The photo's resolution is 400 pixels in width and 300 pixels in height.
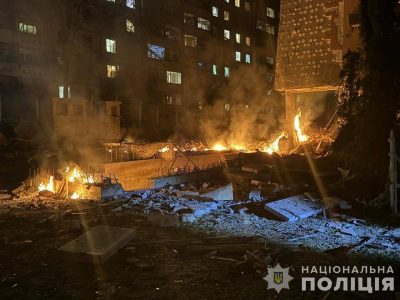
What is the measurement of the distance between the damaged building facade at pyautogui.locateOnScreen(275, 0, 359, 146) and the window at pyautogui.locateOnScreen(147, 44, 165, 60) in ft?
71.4

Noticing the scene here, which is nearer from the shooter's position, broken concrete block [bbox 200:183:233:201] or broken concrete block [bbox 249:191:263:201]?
broken concrete block [bbox 249:191:263:201]

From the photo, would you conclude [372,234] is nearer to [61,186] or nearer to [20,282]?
[20,282]

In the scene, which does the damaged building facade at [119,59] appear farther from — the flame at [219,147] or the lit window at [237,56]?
the flame at [219,147]

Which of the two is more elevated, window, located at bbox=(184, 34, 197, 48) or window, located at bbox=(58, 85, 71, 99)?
window, located at bbox=(184, 34, 197, 48)

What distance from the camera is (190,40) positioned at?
4134 cm

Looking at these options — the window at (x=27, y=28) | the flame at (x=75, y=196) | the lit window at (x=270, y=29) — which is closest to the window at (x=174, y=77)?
the window at (x=27, y=28)

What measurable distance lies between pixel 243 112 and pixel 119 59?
12.0m

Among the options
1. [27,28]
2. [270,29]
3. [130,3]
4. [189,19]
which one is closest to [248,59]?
[270,29]

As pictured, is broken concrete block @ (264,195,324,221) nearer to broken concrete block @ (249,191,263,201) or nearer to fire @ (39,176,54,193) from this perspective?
broken concrete block @ (249,191,263,201)

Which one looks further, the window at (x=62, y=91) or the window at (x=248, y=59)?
the window at (x=248, y=59)

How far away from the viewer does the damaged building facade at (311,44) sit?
14.3m

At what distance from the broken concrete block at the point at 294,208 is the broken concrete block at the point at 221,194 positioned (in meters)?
1.68

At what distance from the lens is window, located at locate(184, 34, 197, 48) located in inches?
1601

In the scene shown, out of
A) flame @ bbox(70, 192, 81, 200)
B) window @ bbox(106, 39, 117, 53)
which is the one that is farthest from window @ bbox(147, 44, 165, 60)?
flame @ bbox(70, 192, 81, 200)
